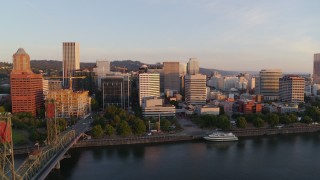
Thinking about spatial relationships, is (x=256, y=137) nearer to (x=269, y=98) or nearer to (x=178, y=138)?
(x=178, y=138)

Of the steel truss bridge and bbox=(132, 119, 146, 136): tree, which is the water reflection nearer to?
bbox=(132, 119, 146, 136): tree

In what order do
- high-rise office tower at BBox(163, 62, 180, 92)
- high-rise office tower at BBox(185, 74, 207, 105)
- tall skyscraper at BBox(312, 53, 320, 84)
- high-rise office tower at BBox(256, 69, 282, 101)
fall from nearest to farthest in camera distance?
high-rise office tower at BBox(185, 74, 207, 105), high-rise office tower at BBox(256, 69, 282, 101), high-rise office tower at BBox(163, 62, 180, 92), tall skyscraper at BBox(312, 53, 320, 84)

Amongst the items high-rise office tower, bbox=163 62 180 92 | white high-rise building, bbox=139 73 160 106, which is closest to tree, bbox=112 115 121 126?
white high-rise building, bbox=139 73 160 106

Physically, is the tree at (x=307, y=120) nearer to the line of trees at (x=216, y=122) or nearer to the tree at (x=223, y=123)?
the line of trees at (x=216, y=122)

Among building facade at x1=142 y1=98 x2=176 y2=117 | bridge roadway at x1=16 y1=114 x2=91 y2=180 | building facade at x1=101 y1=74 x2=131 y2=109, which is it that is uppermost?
building facade at x1=101 y1=74 x2=131 y2=109

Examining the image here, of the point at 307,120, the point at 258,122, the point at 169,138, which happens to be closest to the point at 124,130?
the point at 169,138

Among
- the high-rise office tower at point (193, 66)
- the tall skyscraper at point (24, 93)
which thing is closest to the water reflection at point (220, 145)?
the tall skyscraper at point (24, 93)

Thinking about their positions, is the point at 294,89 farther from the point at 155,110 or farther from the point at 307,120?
the point at 155,110
